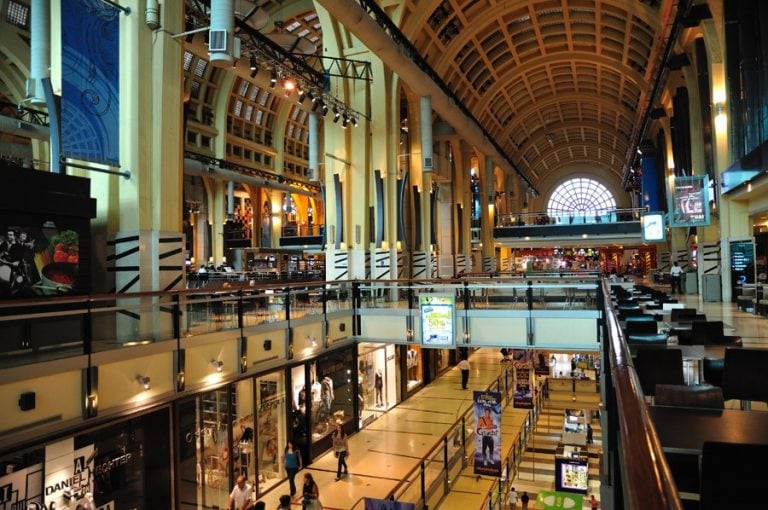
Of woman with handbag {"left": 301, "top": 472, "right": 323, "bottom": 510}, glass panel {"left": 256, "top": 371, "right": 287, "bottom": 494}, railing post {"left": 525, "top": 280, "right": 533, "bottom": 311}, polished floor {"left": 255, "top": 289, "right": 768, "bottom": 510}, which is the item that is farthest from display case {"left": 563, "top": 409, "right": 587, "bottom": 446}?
woman with handbag {"left": 301, "top": 472, "right": 323, "bottom": 510}

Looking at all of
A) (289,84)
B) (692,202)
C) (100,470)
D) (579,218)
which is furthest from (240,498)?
(579,218)

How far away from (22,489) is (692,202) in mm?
18796

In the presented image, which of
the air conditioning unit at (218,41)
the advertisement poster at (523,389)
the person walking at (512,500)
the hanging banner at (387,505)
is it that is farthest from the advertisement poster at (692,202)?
the air conditioning unit at (218,41)

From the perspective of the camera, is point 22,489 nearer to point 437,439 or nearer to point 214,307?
point 214,307

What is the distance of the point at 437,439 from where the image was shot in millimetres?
14141

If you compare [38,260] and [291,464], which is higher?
[38,260]

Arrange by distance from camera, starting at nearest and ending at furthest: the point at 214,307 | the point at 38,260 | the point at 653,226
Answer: the point at 38,260, the point at 214,307, the point at 653,226

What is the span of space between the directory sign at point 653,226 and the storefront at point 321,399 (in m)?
16.1

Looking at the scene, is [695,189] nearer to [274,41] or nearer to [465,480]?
[465,480]

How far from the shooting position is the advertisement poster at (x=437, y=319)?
1309cm

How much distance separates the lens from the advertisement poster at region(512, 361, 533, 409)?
18.6 meters

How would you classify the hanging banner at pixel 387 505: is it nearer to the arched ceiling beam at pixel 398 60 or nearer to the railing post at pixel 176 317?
the railing post at pixel 176 317

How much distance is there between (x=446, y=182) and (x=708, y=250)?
12.9 m

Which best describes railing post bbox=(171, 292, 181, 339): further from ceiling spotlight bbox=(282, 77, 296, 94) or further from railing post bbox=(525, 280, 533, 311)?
ceiling spotlight bbox=(282, 77, 296, 94)
